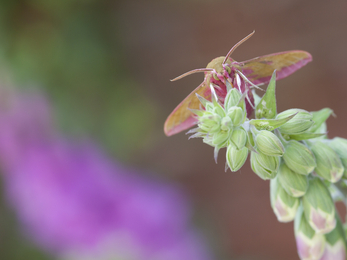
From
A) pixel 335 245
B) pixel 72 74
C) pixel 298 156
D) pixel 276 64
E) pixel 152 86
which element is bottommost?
pixel 335 245

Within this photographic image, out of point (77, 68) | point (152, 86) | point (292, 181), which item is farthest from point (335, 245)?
point (152, 86)

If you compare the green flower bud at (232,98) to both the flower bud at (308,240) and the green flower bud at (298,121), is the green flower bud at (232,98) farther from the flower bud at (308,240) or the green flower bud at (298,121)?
the flower bud at (308,240)

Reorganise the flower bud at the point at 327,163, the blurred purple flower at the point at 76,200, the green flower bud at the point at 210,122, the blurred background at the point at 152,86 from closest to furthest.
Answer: the green flower bud at the point at 210,122
the flower bud at the point at 327,163
the blurred purple flower at the point at 76,200
the blurred background at the point at 152,86

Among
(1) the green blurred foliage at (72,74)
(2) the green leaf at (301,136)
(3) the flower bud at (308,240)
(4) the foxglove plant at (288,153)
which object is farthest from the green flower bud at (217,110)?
(1) the green blurred foliage at (72,74)

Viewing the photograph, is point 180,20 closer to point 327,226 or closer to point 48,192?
point 48,192

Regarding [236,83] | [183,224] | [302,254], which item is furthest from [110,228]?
[236,83]

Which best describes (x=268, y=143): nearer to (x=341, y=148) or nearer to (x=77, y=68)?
(x=341, y=148)
